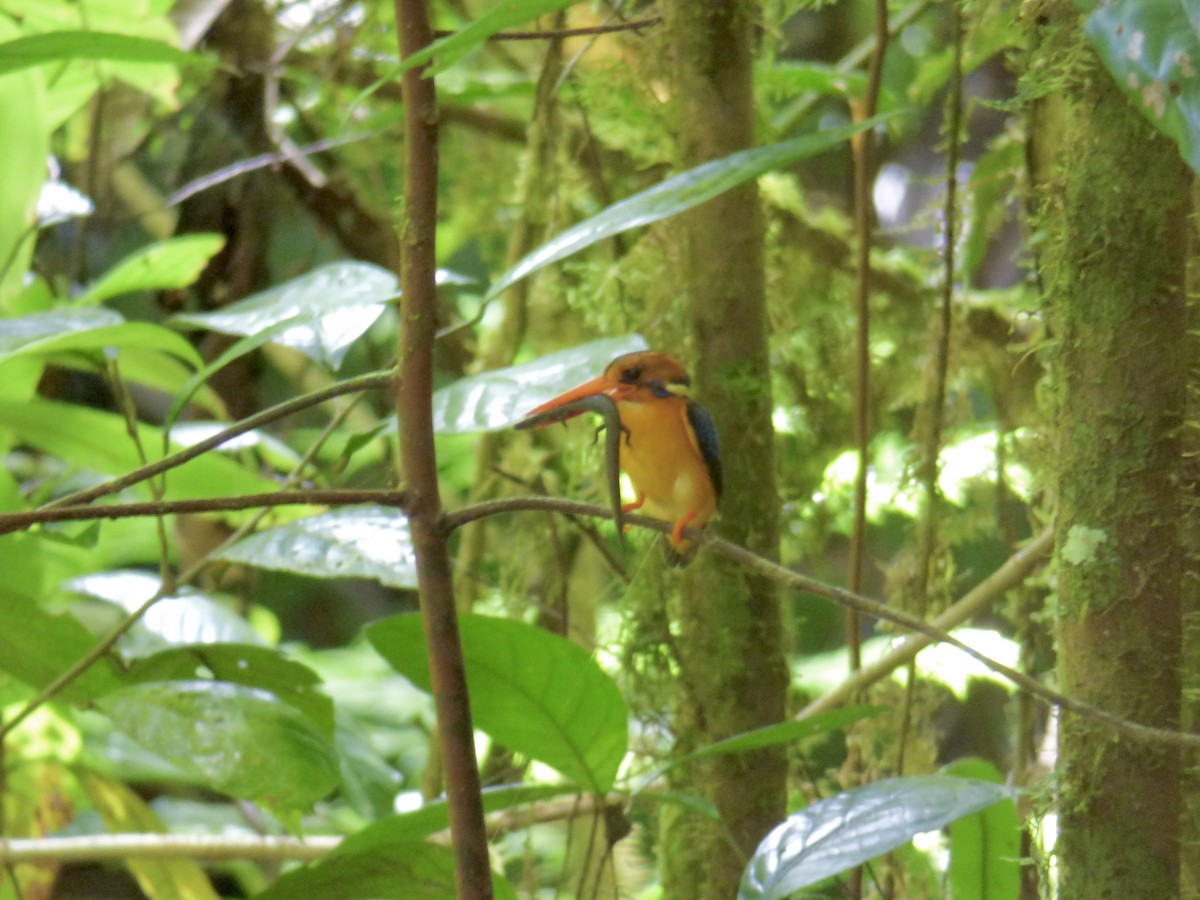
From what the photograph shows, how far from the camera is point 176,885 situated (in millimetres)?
1703

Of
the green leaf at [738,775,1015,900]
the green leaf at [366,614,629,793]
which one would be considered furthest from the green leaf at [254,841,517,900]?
the green leaf at [738,775,1015,900]

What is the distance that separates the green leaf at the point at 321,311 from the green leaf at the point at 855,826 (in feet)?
1.83

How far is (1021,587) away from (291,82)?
A: 200 centimetres

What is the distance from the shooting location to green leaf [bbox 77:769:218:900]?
170cm

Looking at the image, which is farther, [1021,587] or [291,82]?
[291,82]

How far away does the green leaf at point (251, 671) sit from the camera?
4.13ft

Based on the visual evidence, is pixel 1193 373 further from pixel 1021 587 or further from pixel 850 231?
pixel 850 231

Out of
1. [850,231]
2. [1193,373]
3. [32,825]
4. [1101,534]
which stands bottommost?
[32,825]

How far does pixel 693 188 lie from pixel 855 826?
0.50 m

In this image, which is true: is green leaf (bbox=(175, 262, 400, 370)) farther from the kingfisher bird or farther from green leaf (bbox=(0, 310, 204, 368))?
the kingfisher bird

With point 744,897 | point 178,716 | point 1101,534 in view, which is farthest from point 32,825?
point 1101,534

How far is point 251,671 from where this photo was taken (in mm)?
1270

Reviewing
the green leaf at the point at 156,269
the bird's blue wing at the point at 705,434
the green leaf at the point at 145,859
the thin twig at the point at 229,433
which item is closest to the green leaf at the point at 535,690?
the thin twig at the point at 229,433

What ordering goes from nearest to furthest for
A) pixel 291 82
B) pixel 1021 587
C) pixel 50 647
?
pixel 50 647 < pixel 1021 587 < pixel 291 82
